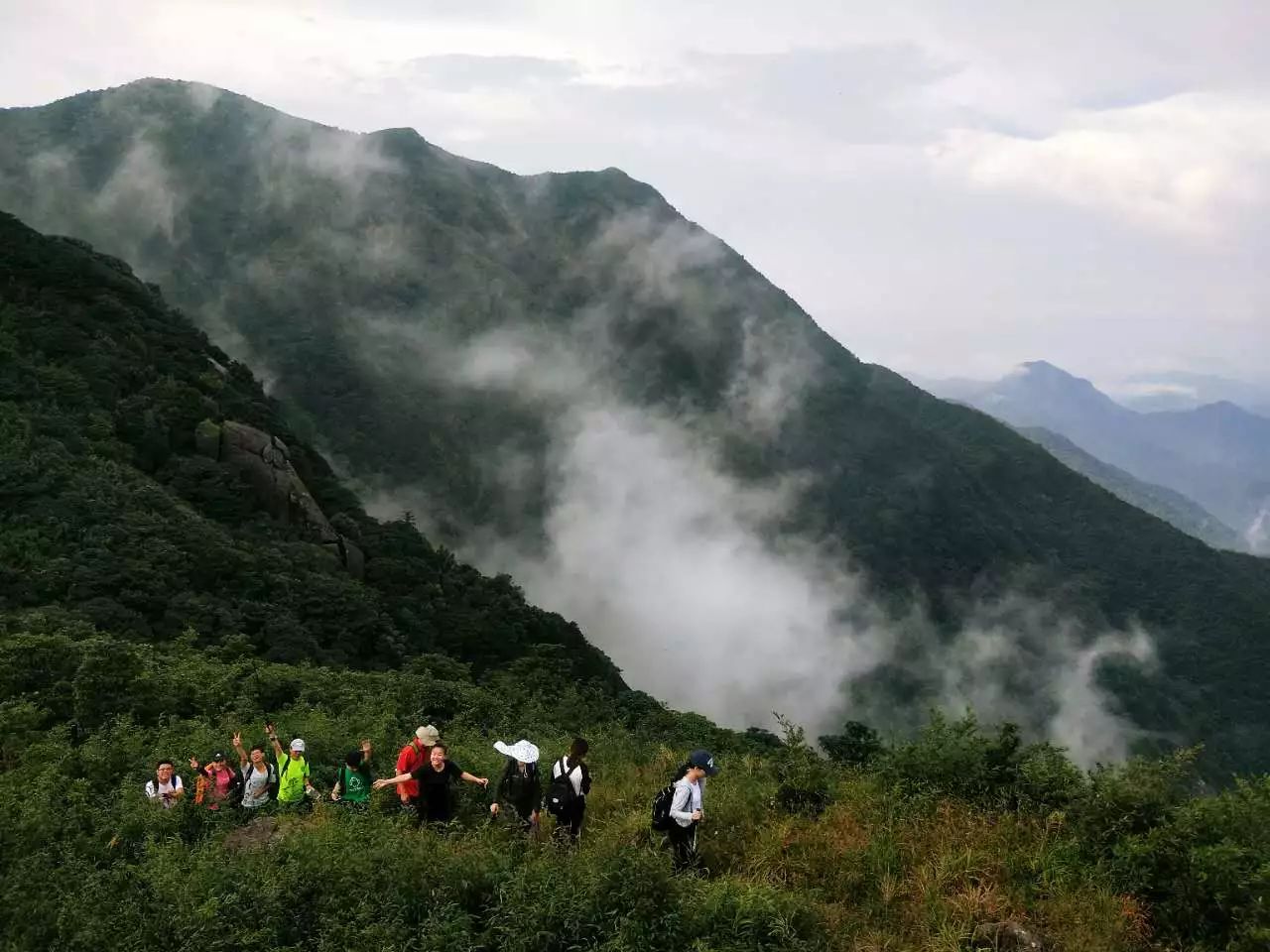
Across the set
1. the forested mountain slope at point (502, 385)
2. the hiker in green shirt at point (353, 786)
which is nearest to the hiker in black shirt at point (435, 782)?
the hiker in green shirt at point (353, 786)

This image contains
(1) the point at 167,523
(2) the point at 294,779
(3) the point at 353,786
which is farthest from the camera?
(1) the point at 167,523

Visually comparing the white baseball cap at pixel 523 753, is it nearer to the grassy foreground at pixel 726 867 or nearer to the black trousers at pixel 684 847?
the grassy foreground at pixel 726 867

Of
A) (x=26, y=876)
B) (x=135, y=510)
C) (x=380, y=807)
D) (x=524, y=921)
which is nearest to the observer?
(x=524, y=921)

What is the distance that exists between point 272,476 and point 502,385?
10880cm

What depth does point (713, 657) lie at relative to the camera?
7116 inches

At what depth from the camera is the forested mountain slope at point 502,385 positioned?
121875 millimetres

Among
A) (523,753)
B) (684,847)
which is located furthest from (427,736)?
(684,847)

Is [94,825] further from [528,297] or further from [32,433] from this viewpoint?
[528,297]

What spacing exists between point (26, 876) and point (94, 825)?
189cm

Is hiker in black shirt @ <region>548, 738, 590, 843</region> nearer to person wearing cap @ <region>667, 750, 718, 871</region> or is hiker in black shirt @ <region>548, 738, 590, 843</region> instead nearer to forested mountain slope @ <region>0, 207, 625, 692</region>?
person wearing cap @ <region>667, 750, 718, 871</region>

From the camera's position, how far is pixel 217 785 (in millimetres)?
12164

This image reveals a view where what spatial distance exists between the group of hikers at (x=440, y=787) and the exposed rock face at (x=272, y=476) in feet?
116

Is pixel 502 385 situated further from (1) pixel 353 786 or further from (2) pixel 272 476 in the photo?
(1) pixel 353 786

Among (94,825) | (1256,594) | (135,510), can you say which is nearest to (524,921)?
(94,825)
